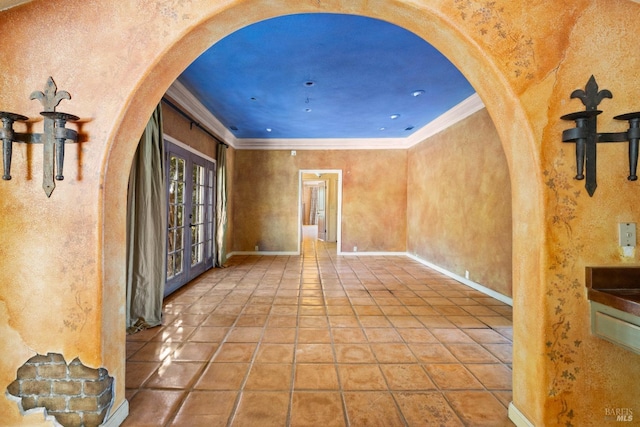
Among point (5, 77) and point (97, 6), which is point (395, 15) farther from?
point (5, 77)

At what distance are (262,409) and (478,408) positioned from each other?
1.36m

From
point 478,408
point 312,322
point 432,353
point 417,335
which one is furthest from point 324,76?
point 478,408

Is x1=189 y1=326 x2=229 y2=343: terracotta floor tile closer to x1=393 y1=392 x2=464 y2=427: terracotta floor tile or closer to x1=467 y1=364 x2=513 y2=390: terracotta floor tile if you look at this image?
x1=393 y1=392 x2=464 y2=427: terracotta floor tile

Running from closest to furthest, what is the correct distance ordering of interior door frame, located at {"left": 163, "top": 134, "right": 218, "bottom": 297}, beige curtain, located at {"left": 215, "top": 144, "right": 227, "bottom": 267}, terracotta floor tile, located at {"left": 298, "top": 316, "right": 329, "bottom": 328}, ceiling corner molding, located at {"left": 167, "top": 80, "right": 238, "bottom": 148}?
terracotta floor tile, located at {"left": 298, "top": 316, "right": 329, "bottom": 328} < ceiling corner molding, located at {"left": 167, "top": 80, "right": 238, "bottom": 148} < interior door frame, located at {"left": 163, "top": 134, "right": 218, "bottom": 297} < beige curtain, located at {"left": 215, "top": 144, "right": 227, "bottom": 267}

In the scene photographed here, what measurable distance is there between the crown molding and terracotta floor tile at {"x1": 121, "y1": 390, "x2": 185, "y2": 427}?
336 cm

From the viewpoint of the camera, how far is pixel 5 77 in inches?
58.9

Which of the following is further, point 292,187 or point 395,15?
point 292,187

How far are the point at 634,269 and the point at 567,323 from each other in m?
0.42

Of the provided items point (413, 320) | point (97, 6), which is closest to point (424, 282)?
point (413, 320)

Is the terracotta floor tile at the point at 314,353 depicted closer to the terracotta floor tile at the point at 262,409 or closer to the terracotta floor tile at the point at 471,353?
the terracotta floor tile at the point at 262,409

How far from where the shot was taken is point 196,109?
14.8ft

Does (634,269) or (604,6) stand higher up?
(604,6)

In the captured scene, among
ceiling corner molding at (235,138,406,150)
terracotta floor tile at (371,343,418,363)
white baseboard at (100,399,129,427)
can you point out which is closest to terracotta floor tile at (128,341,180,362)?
white baseboard at (100,399,129,427)

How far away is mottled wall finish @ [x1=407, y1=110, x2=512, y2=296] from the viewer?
3.88m
